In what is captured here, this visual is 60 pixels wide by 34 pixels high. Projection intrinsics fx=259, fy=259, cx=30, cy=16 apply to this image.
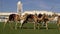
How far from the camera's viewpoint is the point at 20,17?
27.3 meters

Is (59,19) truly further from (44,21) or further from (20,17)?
(20,17)

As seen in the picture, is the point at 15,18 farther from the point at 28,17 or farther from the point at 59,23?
the point at 59,23

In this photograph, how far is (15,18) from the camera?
2711 centimetres

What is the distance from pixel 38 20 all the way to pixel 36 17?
0.37 metres

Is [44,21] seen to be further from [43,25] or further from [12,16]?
[12,16]

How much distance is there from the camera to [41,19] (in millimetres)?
26422

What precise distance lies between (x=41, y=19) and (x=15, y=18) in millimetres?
2784

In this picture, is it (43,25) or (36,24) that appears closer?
(36,24)

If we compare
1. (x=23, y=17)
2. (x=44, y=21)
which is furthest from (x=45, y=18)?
(x=23, y=17)

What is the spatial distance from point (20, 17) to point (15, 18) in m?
0.55

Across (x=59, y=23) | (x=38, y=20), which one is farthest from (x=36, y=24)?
(x=59, y=23)

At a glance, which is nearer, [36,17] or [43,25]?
[36,17]

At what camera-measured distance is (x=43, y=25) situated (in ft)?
92.7

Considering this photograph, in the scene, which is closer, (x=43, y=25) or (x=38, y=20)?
(x=38, y=20)
